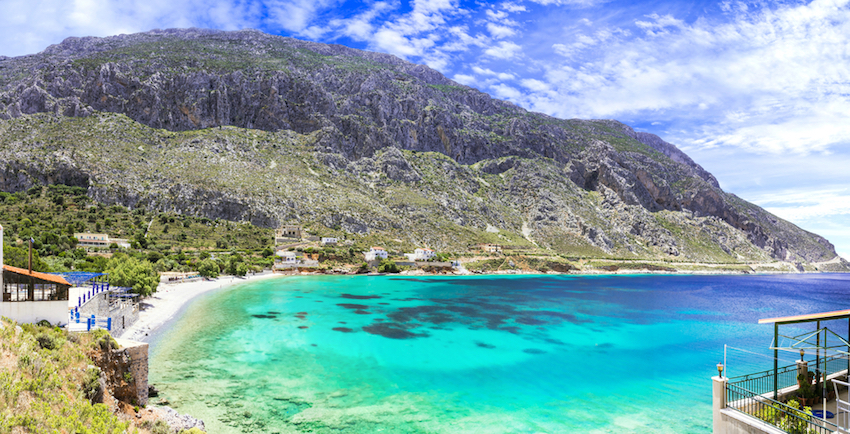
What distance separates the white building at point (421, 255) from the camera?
92.7 meters

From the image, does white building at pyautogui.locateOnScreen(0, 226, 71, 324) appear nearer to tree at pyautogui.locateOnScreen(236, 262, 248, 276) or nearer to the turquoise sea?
the turquoise sea

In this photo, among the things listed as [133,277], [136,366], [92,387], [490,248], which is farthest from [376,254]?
[92,387]

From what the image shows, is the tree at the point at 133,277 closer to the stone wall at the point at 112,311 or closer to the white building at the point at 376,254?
the stone wall at the point at 112,311

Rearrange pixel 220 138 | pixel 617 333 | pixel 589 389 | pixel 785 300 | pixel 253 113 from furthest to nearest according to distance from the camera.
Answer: pixel 253 113
pixel 220 138
pixel 785 300
pixel 617 333
pixel 589 389

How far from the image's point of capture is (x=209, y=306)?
41719 mm

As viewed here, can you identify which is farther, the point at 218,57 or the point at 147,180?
the point at 218,57

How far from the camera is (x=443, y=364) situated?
25188 millimetres

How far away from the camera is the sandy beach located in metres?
27.8

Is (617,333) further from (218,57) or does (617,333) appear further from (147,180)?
(218,57)

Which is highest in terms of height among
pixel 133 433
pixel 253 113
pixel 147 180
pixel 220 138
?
pixel 253 113

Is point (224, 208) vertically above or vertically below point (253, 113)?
below

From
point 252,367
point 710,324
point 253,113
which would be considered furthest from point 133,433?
point 253,113

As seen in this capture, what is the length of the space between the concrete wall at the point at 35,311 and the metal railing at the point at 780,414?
24.7 metres

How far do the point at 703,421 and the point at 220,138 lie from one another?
4501 inches
